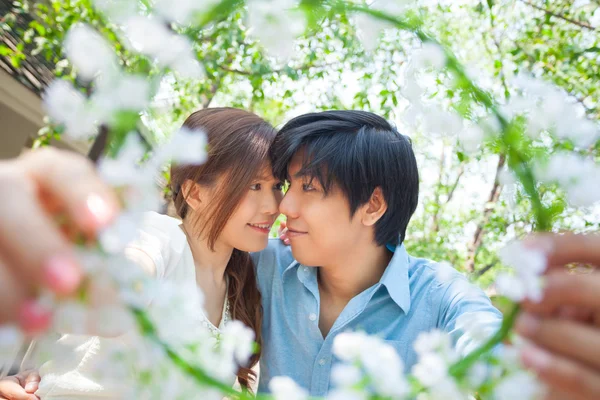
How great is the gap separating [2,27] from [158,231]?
3.52 meters

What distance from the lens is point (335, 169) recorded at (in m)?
2.06

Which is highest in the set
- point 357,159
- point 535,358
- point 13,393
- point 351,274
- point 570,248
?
point 570,248

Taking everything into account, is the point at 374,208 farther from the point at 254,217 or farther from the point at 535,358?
the point at 535,358

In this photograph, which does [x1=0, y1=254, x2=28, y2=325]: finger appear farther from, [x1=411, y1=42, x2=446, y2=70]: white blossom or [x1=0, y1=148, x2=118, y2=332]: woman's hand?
[x1=411, y1=42, x2=446, y2=70]: white blossom

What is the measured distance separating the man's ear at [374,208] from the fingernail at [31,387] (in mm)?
1321

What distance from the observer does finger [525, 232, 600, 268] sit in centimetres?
58

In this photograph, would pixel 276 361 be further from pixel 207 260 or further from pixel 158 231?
pixel 158 231

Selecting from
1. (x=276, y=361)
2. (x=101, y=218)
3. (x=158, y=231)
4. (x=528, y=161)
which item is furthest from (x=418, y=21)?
(x=276, y=361)

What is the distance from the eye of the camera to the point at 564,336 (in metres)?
0.57

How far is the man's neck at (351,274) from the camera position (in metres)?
2.12

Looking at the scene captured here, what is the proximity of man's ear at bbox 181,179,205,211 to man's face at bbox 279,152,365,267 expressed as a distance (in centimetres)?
32

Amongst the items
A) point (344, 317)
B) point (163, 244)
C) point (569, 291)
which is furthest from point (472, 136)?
point (344, 317)

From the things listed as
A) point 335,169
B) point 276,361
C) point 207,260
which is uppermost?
point 335,169

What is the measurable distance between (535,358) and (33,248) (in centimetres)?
48
